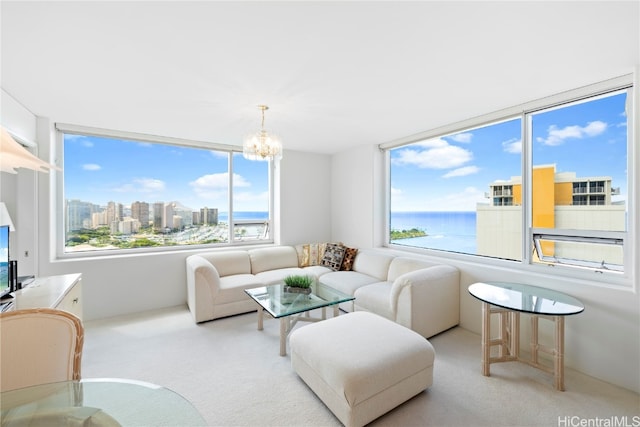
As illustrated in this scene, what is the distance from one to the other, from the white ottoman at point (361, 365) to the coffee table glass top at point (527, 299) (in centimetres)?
72

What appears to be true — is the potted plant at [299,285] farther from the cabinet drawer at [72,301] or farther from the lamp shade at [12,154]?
the lamp shade at [12,154]

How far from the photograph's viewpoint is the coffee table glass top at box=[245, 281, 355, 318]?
2.38 m

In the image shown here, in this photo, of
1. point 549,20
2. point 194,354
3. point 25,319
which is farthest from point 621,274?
point 25,319

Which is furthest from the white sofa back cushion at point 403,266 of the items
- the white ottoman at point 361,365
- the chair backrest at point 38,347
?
the chair backrest at point 38,347

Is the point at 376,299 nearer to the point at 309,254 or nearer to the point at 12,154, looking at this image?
the point at 309,254

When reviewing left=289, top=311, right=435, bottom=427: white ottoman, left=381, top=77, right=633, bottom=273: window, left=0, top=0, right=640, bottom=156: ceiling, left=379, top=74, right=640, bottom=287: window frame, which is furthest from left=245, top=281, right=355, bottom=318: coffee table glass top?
left=0, top=0, right=640, bottom=156: ceiling

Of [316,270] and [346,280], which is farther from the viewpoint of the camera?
[316,270]

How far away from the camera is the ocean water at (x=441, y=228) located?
331 centimetres

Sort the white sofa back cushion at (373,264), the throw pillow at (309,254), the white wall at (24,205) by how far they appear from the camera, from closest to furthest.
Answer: the white wall at (24,205)
the white sofa back cushion at (373,264)
the throw pillow at (309,254)

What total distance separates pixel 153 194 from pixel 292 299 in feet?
8.85

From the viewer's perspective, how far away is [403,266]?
3.32 m

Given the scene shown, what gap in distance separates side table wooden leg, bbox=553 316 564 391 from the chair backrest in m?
3.08
